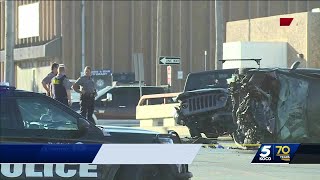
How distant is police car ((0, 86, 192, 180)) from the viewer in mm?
6469

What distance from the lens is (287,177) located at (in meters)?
10.2

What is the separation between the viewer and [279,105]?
12.2 meters

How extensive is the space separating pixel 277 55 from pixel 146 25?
17.6 m

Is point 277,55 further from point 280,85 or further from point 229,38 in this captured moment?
point 280,85

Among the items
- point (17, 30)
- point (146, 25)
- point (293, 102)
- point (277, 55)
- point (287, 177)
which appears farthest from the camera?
point (146, 25)

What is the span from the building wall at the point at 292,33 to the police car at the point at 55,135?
71.7 feet

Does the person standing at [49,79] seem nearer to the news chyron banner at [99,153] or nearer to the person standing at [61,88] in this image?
the person standing at [61,88]

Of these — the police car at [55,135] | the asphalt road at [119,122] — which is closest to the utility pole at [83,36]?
the asphalt road at [119,122]

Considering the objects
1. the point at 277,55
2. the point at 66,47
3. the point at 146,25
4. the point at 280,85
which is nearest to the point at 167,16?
the point at 146,25

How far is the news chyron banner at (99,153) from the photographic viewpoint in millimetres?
6258

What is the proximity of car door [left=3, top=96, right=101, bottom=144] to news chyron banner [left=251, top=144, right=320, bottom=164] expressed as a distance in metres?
1.78

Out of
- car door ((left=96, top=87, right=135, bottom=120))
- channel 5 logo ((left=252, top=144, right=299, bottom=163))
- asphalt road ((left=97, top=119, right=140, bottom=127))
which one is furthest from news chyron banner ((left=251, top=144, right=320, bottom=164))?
car door ((left=96, top=87, right=135, bottom=120))

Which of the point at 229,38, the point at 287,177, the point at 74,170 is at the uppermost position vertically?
the point at 229,38

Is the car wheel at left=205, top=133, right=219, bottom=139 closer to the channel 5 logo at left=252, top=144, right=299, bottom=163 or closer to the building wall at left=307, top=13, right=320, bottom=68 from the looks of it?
→ the channel 5 logo at left=252, top=144, right=299, bottom=163
